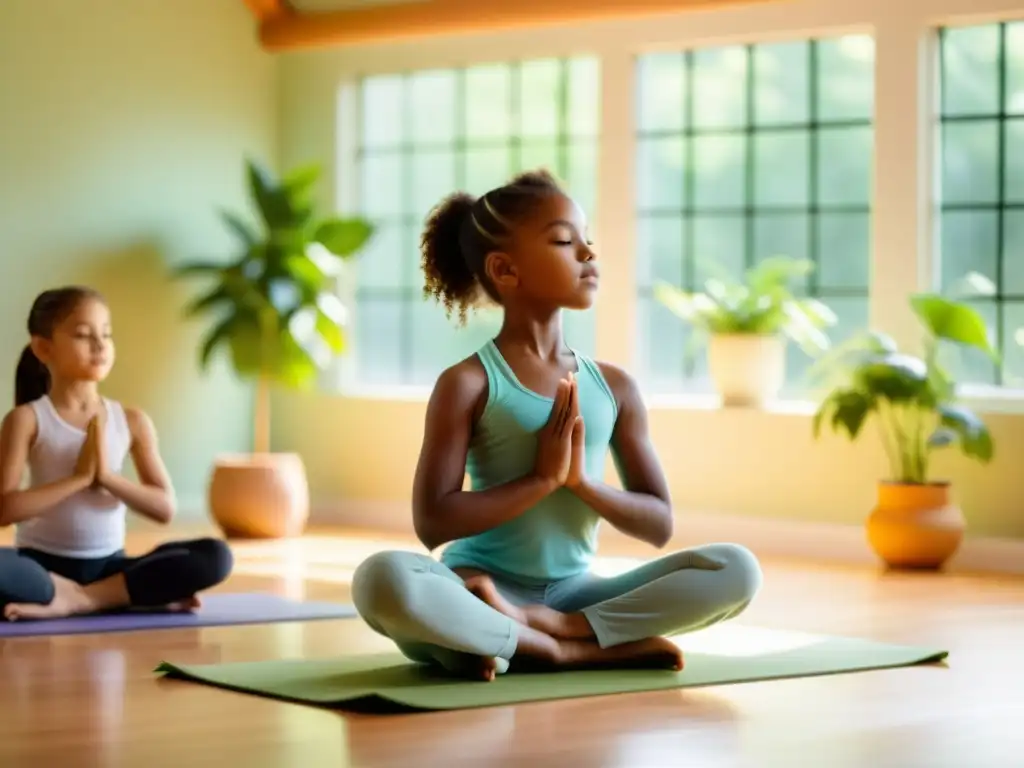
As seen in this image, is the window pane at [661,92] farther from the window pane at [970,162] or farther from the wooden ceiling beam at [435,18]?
the window pane at [970,162]

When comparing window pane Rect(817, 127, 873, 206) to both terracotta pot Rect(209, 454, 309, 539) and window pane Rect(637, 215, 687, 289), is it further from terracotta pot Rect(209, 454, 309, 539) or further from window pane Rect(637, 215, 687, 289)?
terracotta pot Rect(209, 454, 309, 539)

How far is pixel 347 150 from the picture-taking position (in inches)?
303

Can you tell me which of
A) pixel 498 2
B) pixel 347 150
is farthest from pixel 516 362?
pixel 347 150

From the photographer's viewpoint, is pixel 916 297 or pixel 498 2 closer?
pixel 916 297

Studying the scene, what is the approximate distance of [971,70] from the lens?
6.11 meters

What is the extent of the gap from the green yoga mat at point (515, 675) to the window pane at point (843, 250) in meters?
2.61

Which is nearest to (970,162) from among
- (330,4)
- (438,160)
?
(438,160)

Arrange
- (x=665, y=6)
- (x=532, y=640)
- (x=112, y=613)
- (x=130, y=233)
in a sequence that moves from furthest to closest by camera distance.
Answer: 1. (x=130, y=233)
2. (x=665, y=6)
3. (x=112, y=613)
4. (x=532, y=640)

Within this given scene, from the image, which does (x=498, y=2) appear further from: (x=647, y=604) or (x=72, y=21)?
(x=647, y=604)

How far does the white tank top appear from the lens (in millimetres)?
4352

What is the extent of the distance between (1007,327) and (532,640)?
3.21 metres

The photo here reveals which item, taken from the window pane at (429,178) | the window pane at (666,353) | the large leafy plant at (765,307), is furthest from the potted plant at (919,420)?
the window pane at (429,178)

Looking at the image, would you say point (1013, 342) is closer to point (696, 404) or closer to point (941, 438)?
point (941, 438)

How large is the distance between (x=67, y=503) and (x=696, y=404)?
292 cm
